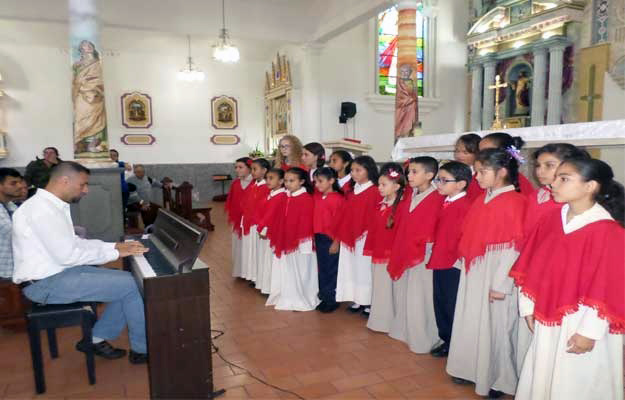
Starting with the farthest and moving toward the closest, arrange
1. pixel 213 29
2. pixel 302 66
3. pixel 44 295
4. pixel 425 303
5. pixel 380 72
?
1. pixel 380 72
2. pixel 302 66
3. pixel 213 29
4. pixel 425 303
5. pixel 44 295

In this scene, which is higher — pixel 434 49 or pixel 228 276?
pixel 434 49

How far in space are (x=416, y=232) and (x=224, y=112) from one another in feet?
36.0

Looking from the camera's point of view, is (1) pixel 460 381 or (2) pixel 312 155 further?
(2) pixel 312 155

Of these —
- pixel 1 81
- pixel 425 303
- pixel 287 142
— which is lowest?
pixel 425 303

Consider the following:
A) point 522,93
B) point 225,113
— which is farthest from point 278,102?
point 522,93

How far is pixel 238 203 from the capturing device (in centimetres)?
510

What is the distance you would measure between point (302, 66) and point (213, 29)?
2369 mm

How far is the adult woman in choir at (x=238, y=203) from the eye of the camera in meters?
5.03

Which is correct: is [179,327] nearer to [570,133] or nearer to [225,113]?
[570,133]

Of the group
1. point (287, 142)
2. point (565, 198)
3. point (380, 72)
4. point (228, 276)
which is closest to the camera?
point (565, 198)

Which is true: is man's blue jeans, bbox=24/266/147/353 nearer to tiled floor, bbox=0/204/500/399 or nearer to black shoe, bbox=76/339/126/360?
black shoe, bbox=76/339/126/360

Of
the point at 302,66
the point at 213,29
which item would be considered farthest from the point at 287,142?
the point at 302,66

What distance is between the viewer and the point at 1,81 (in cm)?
1077

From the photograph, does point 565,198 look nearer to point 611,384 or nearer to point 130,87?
point 611,384
